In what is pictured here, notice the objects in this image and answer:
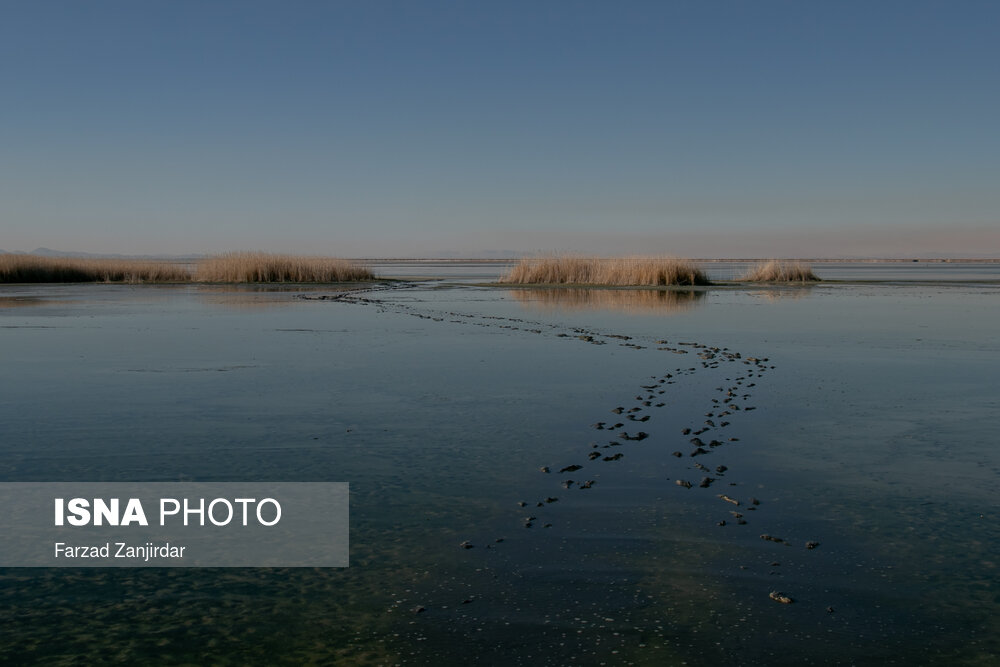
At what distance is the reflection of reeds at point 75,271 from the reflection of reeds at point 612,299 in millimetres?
23009

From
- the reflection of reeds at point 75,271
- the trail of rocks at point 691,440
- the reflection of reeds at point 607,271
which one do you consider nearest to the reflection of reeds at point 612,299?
the reflection of reeds at point 607,271

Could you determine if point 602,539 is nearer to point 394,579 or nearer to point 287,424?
point 394,579

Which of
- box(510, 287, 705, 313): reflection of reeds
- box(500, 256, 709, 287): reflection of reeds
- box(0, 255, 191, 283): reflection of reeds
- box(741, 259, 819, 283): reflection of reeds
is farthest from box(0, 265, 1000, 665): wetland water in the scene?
box(0, 255, 191, 283): reflection of reeds

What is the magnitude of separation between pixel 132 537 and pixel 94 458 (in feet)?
6.16

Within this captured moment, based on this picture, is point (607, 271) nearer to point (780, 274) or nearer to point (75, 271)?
point (780, 274)

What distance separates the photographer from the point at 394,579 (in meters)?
4.03

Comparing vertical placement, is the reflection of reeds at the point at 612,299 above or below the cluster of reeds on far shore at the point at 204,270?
below

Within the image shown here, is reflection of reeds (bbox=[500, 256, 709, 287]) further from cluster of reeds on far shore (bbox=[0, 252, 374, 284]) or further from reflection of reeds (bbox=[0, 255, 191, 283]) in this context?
reflection of reeds (bbox=[0, 255, 191, 283])

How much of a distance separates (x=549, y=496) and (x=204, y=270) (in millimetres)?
43366

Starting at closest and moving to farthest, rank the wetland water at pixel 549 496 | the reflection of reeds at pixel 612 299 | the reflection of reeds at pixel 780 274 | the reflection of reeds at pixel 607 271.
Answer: the wetland water at pixel 549 496
the reflection of reeds at pixel 612 299
the reflection of reeds at pixel 607 271
the reflection of reeds at pixel 780 274

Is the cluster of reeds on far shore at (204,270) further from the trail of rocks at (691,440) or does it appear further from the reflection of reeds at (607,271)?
the trail of rocks at (691,440)

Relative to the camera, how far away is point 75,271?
47375mm

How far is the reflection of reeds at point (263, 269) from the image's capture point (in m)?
44.3

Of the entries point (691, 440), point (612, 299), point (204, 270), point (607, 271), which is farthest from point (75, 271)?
point (691, 440)
